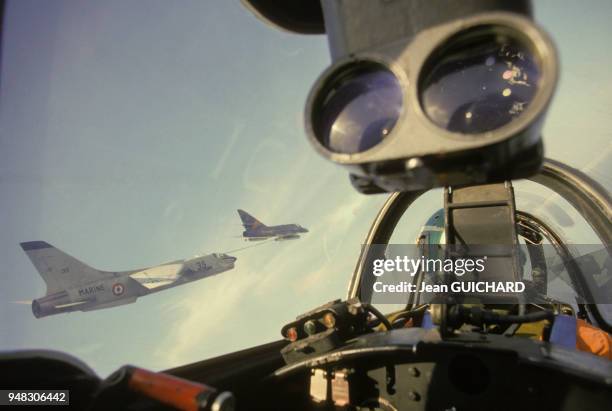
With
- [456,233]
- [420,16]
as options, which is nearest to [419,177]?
[420,16]

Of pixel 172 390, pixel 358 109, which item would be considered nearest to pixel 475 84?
pixel 358 109

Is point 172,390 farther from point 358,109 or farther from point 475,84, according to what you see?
point 475,84

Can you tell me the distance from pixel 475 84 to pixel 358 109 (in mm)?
345

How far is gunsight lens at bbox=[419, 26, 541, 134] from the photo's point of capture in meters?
0.83

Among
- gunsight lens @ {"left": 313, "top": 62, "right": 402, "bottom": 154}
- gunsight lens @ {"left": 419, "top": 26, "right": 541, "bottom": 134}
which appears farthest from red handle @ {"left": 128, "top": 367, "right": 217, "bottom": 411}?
gunsight lens @ {"left": 419, "top": 26, "right": 541, "bottom": 134}

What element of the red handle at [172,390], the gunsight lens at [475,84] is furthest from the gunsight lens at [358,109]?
the red handle at [172,390]

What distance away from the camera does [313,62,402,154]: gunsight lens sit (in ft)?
3.01

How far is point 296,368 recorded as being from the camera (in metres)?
1.83

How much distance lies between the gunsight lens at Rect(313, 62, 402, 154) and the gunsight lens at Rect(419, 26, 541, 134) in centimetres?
11

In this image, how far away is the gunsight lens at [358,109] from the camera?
0.92 m

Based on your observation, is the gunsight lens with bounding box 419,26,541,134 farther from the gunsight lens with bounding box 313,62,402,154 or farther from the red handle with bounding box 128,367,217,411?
the red handle with bounding box 128,367,217,411

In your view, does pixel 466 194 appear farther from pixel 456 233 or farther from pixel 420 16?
pixel 420 16

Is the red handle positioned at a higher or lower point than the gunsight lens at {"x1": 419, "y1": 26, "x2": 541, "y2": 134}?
lower

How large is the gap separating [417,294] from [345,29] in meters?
3.37
